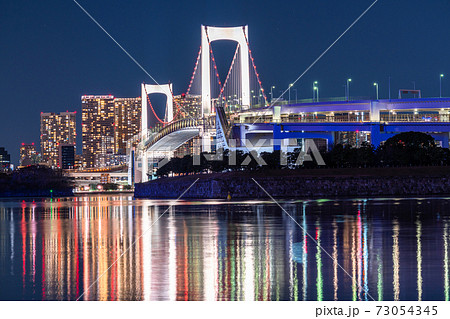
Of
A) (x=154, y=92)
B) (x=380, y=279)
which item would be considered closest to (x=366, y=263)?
(x=380, y=279)

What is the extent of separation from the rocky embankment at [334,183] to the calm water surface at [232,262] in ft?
95.9

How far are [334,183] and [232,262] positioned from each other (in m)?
38.0

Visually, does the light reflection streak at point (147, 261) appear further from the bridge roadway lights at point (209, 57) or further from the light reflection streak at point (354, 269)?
the bridge roadway lights at point (209, 57)

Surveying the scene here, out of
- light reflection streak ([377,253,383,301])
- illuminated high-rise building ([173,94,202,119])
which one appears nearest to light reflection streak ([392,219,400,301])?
light reflection streak ([377,253,383,301])

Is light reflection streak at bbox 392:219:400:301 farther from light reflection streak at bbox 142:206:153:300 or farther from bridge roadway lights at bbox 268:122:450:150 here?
bridge roadway lights at bbox 268:122:450:150

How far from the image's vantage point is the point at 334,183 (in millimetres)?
49469

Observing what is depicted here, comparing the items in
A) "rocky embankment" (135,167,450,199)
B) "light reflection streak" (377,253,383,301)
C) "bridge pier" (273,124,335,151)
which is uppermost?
"bridge pier" (273,124,335,151)

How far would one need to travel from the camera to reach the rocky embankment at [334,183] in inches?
1909

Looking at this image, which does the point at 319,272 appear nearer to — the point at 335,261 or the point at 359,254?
the point at 335,261

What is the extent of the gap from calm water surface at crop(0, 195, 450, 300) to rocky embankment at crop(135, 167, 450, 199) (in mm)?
29227

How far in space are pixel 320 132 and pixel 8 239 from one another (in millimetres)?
68681

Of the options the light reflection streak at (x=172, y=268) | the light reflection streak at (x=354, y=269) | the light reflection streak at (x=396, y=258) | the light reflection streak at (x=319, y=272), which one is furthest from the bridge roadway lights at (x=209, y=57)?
the light reflection streak at (x=319, y=272)

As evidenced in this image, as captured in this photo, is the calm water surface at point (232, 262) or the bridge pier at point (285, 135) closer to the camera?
the calm water surface at point (232, 262)

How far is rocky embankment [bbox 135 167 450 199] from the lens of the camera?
4850 cm
